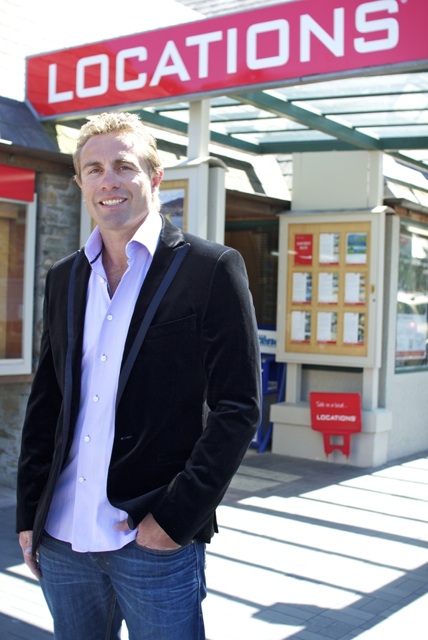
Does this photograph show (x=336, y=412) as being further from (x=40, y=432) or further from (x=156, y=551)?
(x=156, y=551)

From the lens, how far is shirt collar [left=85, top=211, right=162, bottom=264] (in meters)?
2.03

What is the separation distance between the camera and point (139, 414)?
192 cm

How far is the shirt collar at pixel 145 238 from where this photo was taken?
6.65 ft

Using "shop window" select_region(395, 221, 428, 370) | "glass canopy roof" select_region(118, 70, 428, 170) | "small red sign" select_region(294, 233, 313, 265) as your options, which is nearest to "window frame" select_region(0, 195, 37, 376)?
"glass canopy roof" select_region(118, 70, 428, 170)

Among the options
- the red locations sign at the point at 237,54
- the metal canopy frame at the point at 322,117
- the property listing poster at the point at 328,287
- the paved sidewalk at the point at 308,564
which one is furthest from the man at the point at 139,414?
the property listing poster at the point at 328,287

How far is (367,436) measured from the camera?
811cm

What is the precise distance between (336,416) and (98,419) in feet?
20.8

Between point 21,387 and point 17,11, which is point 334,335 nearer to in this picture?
point 21,387

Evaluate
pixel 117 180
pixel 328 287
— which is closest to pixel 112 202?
pixel 117 180

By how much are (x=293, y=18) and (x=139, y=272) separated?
3.76m

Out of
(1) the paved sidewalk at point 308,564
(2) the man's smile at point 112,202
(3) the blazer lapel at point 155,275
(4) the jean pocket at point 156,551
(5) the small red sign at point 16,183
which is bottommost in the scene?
(1) the paved sidewalk at point 308,564

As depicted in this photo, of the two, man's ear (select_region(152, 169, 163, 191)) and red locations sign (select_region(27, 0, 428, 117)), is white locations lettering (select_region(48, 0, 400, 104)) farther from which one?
man's ear (select_region(152, 169, 163, 191))

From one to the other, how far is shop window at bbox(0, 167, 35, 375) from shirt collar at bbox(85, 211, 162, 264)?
453cm

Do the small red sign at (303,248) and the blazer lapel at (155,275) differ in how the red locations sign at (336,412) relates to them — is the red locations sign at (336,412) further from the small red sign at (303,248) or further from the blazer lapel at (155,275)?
the blazer lapel at (155,275)
